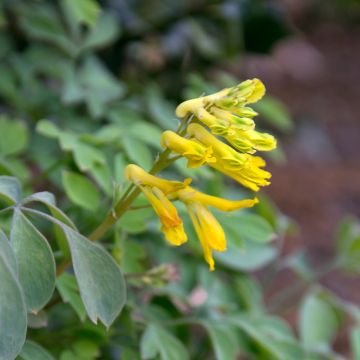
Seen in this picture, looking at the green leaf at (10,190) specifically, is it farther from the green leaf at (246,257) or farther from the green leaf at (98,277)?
the green leaf at (246,257)

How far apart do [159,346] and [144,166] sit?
0.97 feet

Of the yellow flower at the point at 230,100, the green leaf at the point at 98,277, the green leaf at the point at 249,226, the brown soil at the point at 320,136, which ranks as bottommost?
the brown soil at the point at 320,136

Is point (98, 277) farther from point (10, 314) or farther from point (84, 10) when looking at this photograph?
point (84, 10)

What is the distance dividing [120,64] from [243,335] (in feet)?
3.02

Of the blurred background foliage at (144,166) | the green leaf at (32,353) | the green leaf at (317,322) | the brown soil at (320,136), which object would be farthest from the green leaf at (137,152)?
the brown soil at (320,136)

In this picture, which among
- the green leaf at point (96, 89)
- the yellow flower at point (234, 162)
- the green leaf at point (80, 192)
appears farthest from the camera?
the green leaf at point (96, 89)

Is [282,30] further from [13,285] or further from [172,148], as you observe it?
[13,285]

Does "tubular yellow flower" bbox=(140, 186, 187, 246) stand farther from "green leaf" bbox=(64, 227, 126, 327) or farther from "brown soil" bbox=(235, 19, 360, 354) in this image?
"brown soil" bbox=(235, 19, 360, 354)

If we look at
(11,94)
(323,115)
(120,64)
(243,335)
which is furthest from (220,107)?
(323,115)

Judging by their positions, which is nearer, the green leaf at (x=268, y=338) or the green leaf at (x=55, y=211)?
the green leaf at (x=55, y=211)

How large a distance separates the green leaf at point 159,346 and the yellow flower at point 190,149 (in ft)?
1.16

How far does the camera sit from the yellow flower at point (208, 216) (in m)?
0.87

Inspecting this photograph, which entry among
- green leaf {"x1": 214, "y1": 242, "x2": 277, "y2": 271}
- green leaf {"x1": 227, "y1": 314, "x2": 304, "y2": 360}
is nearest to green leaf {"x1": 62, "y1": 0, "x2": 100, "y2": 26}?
green leaf {"x1": 214, "y1": 242, "x2": 277, "y2": 271}

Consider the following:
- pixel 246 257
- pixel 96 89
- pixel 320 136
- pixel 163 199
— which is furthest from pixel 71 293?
pixel 320 136
